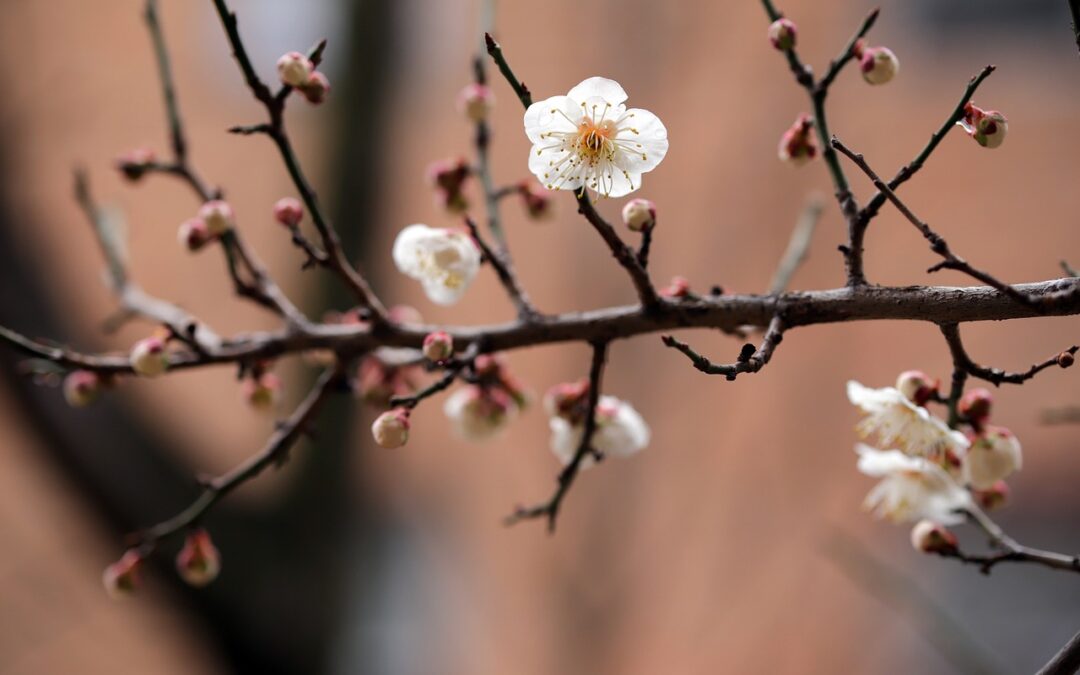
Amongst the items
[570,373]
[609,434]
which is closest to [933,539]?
[609,434]

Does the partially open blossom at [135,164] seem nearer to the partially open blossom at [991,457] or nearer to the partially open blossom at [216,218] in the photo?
the partially open blossom at [216,218]

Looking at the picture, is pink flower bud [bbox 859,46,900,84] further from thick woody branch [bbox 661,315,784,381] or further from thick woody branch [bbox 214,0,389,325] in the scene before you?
thick woody branch [bbox 214,0,389,325]

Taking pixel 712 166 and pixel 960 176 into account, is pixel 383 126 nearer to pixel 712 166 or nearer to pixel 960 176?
pixel 712 166

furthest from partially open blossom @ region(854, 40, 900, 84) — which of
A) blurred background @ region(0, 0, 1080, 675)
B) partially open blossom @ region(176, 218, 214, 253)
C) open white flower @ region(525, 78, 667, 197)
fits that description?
blurred background @ region(0, 0, 1080, 675)

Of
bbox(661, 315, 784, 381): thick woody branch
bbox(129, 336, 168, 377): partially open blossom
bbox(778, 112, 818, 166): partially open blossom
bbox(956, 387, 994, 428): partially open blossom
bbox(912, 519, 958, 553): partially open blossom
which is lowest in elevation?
bbox(129, 336, 168, 377): partially open blossom

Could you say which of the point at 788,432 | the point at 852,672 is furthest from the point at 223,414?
the point at 852,672

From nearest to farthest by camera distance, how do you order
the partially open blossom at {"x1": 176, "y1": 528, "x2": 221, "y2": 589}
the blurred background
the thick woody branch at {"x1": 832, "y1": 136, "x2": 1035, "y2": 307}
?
the thick woody branch at {"x1": 832, "y1": 136, "x2": 1035, "y2": 307} < the partially open blossom at {"x1": 176, "y1": 528, "x2": 221, "y2": 589} < the blurred background
